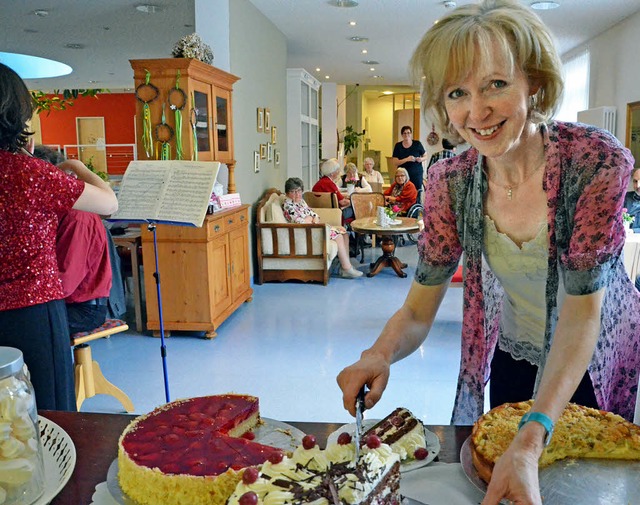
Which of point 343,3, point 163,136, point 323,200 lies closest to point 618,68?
point 343,3

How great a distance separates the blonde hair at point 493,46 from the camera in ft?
3.72

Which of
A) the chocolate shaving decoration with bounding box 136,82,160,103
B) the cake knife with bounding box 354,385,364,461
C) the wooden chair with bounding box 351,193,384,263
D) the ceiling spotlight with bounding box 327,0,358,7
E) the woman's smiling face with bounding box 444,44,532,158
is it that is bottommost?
the wooden chair with bounding box 351,193,384,263

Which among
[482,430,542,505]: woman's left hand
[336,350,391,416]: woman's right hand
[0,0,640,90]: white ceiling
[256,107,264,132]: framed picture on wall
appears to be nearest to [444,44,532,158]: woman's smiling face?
[336,350,391,416]: woman's right hand

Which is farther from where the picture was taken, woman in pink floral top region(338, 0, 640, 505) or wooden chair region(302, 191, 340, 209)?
wooden chair region(302, 191, 340, 209)

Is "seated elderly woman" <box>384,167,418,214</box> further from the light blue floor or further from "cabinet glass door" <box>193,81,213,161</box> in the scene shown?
"cabinet glass door" <box>193,81,213,161</box>

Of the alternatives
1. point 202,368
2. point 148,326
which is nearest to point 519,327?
point 202,368

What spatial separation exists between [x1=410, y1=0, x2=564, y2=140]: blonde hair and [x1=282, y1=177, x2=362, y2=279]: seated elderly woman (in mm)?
5330

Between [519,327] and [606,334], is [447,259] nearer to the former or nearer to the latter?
[519,327]

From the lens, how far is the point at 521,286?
1.39m

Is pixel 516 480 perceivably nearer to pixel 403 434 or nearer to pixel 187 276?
pixel 403 434

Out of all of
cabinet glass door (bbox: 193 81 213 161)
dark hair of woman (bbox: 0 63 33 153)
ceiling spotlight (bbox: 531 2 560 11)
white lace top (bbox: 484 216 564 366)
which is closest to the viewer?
white lace top (bbox: 484 216 564 366)

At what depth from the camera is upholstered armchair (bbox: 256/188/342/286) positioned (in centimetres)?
634

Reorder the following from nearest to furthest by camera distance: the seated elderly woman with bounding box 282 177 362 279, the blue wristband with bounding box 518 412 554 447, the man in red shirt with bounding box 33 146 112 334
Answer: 1. the blue wristband with bounding box 518 412 554 447
2. the man in red shirt with bounding box 33 146 112 334
3. the seated elderly woman with bounding box 282 177 362 279

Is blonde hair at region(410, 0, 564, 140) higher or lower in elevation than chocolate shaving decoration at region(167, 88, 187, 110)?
lower
